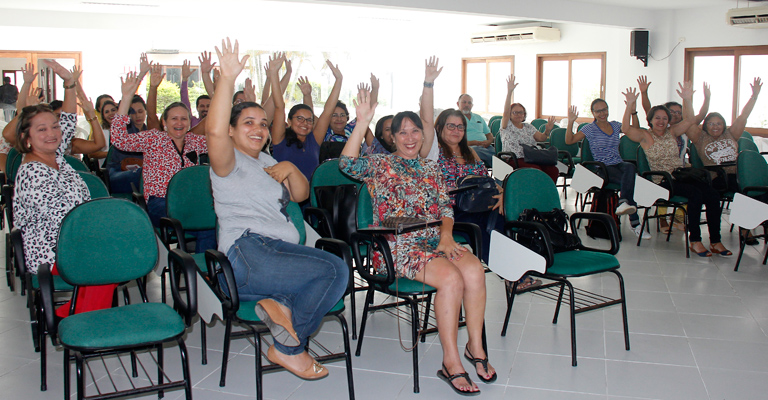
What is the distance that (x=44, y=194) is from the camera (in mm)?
2988

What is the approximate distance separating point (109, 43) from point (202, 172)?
371 inches

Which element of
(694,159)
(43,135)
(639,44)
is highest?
(639,44)

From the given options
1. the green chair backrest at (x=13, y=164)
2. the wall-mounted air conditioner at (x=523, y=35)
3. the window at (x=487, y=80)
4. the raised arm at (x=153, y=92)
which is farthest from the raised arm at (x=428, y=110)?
the window at (x=487, y=80)

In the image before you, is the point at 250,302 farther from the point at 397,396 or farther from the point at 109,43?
the point at 109,43

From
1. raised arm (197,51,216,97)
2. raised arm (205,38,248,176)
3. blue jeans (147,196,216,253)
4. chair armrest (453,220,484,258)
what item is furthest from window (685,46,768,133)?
raised arm (205,38,248,176)

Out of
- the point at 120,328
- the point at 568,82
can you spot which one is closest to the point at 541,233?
the point at 120,328

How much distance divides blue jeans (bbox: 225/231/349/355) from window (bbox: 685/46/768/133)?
8.79m

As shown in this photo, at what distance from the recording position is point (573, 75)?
11742 millimetres

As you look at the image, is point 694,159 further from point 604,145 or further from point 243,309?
point 243,309

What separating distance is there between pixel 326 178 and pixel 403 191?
2.88 feet

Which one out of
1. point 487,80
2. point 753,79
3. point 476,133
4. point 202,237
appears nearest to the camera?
point 202,237

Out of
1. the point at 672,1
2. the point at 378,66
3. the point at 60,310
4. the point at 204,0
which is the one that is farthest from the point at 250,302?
the point at 378,66

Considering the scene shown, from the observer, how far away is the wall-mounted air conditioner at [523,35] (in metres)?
11.6

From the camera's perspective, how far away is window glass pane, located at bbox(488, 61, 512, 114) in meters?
13.2
